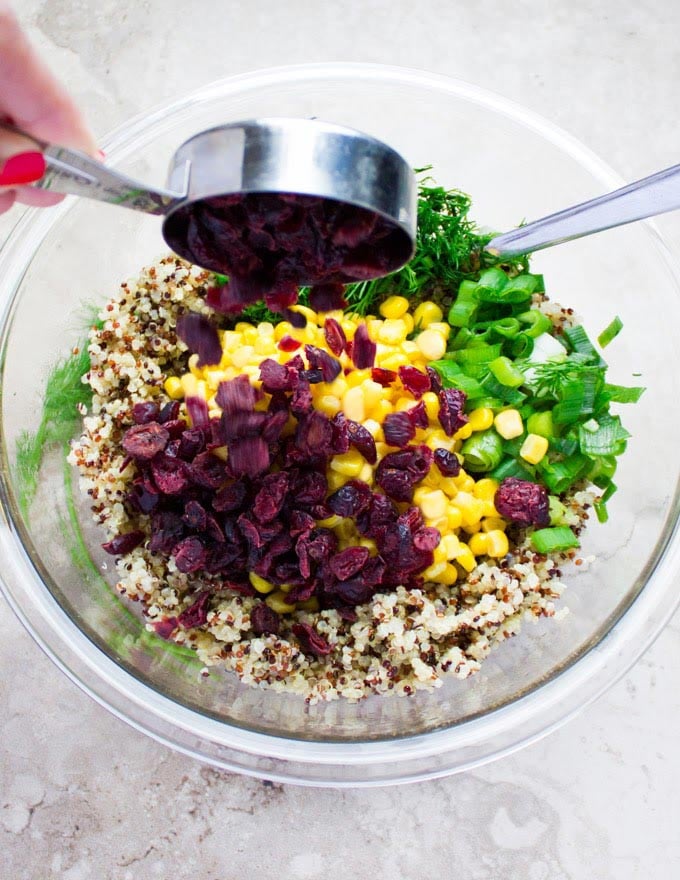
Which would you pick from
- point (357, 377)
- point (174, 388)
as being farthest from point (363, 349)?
point (174, 388)

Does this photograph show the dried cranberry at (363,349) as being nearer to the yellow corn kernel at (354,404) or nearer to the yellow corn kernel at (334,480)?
the yellow corn kernel at (354,404)

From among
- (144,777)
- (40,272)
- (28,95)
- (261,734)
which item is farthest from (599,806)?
(28,95)

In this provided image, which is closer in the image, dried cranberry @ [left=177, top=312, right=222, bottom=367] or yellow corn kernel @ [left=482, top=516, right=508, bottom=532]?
dried cranberry @ [left=177, top=312, right=222, bottom=367]

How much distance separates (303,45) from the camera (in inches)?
105

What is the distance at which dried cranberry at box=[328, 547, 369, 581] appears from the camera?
194 centimetres

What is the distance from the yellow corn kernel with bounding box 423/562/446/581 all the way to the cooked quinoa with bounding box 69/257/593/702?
5cm

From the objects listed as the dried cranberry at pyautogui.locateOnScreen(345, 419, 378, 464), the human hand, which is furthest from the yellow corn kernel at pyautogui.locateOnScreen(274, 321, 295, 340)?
the human hand

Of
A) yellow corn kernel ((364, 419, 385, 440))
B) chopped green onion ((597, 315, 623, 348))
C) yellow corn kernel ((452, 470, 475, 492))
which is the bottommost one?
yellow corn kernel ((452, 470, 475, 492))

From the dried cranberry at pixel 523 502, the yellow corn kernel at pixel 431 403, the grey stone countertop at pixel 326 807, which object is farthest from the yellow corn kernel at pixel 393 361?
the grey stone countertop at pixel 326 807

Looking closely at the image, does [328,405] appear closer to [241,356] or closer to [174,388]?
[241,356]

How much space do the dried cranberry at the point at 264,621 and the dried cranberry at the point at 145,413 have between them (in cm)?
56

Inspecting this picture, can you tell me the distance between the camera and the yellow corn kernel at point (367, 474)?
202cm

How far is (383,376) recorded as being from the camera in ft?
6.77

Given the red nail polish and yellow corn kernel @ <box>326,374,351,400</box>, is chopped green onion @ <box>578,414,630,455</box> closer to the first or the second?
Answer: yellow corn kernel @ <box>326,374,351,400</box>
